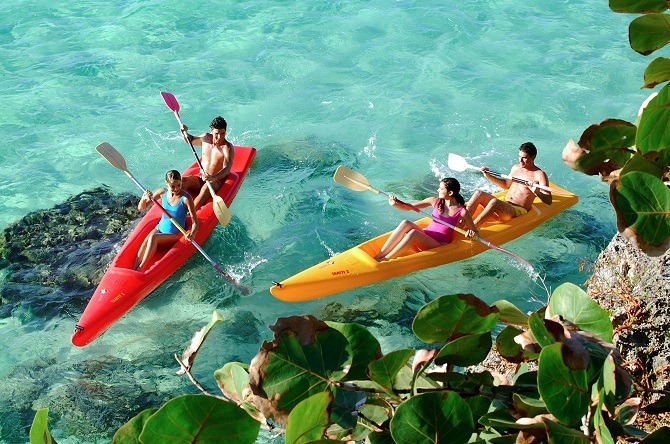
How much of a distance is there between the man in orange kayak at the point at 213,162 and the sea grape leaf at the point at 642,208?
6.52m

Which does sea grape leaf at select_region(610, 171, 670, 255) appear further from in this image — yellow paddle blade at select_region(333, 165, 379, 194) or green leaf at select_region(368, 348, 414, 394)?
yellow paddle blade at select_region(333, 165, 379, 194)

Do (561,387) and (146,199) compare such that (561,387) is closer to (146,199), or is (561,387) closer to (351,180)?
(351,180)

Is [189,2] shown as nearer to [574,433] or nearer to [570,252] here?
[570,252]

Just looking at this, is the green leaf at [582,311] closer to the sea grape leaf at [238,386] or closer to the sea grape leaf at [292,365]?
the sea grape leaf at [292,365]

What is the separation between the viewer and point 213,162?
25.0 feet

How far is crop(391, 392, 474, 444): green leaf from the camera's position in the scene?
3.10 ft

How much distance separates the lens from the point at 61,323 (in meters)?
6.42

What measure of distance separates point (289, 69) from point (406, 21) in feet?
7.14

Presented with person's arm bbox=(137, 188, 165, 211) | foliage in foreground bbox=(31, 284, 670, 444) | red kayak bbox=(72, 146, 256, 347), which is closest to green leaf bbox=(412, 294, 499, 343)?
foliage in foreground bbox=(31, 284, 670, 444)

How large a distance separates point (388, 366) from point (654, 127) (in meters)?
0.48

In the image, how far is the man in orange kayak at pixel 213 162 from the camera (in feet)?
24.0

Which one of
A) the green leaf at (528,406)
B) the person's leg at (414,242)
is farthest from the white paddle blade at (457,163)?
the green leaf at (528,406)

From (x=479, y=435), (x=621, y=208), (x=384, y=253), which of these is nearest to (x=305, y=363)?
(x=479, y=435)

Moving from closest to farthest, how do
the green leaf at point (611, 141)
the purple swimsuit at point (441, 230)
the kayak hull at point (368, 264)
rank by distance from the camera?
the green leaf at point (611, 141)
the kayak hull at point (368, 264)
the purple swimsuit at point (441, 230)
